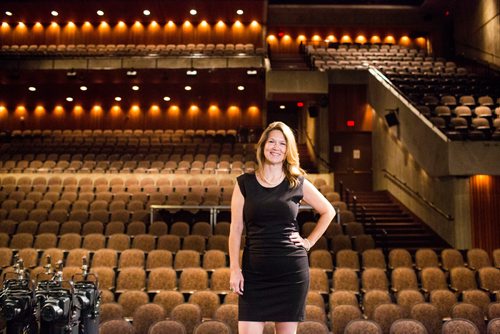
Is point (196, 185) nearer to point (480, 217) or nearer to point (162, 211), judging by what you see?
point (162, 211)

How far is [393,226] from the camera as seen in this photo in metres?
8.70

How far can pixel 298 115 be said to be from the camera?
16906mm

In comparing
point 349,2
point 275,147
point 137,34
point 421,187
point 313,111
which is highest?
point 349,2

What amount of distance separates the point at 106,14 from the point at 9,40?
3.58 m

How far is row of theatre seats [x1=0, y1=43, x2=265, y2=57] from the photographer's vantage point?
44.6ft

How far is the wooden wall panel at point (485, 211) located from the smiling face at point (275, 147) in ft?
22.2

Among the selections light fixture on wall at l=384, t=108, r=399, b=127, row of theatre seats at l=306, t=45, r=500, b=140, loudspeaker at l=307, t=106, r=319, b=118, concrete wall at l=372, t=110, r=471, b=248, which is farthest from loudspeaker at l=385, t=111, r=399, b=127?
loudspeaker at l=307, t=106, r=319, b=118

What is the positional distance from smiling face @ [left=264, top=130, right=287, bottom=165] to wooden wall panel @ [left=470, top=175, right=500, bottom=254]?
22.2 feet

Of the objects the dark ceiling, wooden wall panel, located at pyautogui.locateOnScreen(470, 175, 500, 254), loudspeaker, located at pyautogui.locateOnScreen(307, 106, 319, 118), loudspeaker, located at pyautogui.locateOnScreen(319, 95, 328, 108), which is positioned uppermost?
the dark ceiling

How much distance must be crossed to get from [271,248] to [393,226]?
752cm

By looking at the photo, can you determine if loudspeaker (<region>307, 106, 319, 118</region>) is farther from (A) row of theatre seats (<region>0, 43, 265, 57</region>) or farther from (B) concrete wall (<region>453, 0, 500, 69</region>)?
(B) concrete wall (<region>453, 0, 500, 69</region>)

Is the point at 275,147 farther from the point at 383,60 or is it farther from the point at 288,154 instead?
the point at 383,60

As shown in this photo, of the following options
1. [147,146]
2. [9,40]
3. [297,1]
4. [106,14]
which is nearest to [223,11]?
[297,1]

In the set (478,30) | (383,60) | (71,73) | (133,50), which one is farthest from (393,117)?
(71,73)
